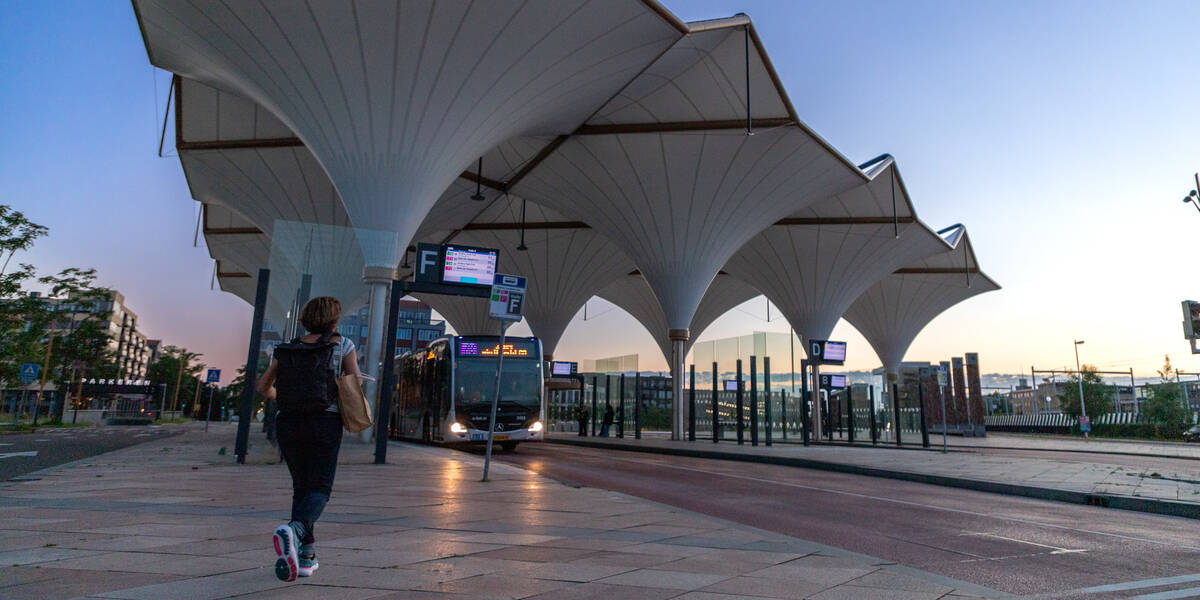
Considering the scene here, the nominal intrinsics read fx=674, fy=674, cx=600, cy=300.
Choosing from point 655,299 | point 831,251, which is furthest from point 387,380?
point 655,299

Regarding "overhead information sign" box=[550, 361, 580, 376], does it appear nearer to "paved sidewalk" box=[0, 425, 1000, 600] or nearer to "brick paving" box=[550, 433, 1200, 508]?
"brick paving" box=[550, 433, 1200, 508]

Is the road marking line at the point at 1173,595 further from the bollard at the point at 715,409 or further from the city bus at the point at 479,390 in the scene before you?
the bollard at the point at 715,409

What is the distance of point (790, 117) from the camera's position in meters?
22.4

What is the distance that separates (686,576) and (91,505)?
18.8 feet

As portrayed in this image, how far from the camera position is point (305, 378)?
3695 millimetres

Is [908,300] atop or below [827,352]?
atop

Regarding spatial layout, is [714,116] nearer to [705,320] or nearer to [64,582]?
[64,582]

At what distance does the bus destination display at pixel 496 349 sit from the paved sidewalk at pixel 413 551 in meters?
10.6

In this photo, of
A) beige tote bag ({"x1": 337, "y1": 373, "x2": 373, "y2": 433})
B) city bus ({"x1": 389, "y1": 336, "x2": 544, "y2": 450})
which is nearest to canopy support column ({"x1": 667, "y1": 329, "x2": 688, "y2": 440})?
city bus ({"x1": 389, "y1": 336, "x2": 544, "y2": 450})

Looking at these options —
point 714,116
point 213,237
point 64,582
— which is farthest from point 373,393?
point 213,237

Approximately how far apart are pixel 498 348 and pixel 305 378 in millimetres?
14847

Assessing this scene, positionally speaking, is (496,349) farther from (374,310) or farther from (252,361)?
(252,361)

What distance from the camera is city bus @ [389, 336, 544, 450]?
17.9m

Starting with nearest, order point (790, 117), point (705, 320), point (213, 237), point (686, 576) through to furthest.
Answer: point (686, 576), point (790, 117), point (213, 237), point (705, 320)
